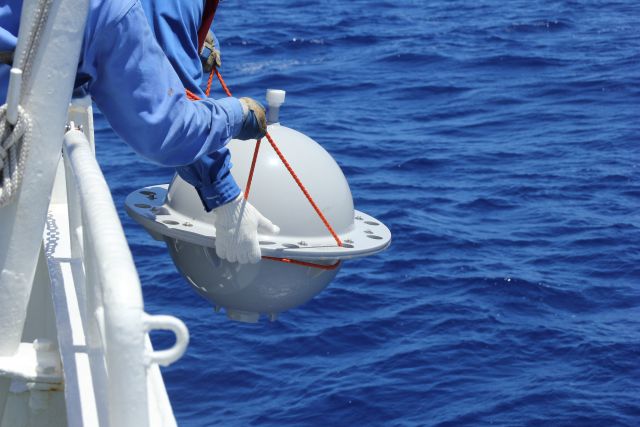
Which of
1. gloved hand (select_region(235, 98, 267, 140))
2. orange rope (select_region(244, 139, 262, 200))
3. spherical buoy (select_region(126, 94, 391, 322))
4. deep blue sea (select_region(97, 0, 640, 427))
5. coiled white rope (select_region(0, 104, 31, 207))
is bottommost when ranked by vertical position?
deep blue sea (select_region(97, 0, 640, 427))

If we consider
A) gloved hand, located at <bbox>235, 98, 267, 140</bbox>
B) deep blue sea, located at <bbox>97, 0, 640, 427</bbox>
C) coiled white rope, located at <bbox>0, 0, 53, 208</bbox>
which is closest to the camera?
coiled white rope, located at <bbox>0, 0, 53, 208</bbox>

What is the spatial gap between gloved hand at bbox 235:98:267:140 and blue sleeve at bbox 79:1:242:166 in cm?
52

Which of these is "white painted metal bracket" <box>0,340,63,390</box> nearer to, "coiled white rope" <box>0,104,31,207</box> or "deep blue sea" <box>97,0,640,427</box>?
"coiled white rope" <box>0,104,31,207</box>

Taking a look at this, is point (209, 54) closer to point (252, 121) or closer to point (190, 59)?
point (190, 59)

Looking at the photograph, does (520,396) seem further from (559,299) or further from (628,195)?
(628,195)

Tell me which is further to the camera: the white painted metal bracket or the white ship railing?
the white painted metal bracket

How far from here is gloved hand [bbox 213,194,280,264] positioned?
149 inches

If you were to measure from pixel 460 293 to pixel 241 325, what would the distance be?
1.40 metres

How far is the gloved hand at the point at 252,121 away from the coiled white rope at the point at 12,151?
0.81 m

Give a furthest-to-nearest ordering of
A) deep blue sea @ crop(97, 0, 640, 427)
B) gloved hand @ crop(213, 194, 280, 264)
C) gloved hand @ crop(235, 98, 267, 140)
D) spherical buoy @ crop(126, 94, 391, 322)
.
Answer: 1. deep blue sea @ crop(97, 0, 640, 427)
2. spherical buoy @ crop(126, 94, 391, 322)
3. gloved hand @ crop(213, 194, 280, 264)
4. gloved hand @ crop(235, 98, 267, 140)

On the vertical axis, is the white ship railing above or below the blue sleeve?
below

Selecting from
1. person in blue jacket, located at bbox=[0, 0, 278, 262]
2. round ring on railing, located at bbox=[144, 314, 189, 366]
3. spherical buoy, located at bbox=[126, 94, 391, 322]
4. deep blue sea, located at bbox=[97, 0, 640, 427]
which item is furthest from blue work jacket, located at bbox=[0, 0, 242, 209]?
deep blue sea, located at bbox=[97, 0, 640, 427]

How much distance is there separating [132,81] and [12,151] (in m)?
0.29

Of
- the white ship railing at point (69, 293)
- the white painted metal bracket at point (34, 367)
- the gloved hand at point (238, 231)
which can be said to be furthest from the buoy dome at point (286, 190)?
the white painted metal bracket at point (34, 367)
